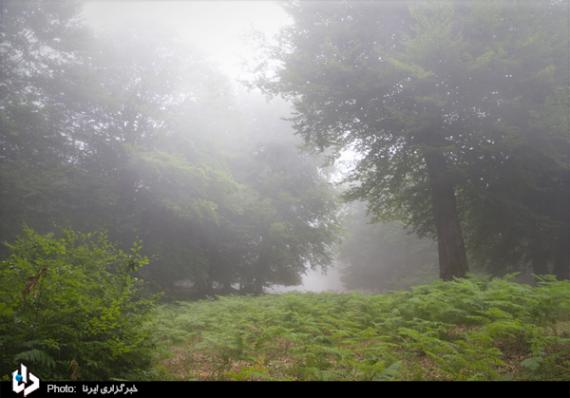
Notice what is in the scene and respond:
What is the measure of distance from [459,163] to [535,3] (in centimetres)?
463

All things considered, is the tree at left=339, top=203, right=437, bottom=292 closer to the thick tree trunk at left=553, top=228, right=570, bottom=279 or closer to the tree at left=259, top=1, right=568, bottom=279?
the thick tree trunk at left=553, top=228, right=570, bottom=279

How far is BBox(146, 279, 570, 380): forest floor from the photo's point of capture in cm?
400

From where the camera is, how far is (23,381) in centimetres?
334

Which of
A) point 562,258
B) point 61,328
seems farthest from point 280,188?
point 61,328

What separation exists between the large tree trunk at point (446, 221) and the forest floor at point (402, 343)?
2813 millimetres

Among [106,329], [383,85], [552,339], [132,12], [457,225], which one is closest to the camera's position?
[106,329]

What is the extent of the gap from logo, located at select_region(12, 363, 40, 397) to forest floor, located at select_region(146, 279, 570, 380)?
122cm

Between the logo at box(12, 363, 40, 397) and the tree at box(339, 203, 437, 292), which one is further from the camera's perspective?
the tree at box(339, 203, 437, 292)

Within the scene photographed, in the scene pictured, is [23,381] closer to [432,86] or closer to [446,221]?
[432,86]

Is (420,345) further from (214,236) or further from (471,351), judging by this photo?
(214,236)

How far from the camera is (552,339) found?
4285 millimetres

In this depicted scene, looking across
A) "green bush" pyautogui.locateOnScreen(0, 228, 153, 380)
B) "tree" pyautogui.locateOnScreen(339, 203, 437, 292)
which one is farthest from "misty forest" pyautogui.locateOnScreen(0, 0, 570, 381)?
"tree" pyautogui.locateOnScreen(339, 203, 437, 292)

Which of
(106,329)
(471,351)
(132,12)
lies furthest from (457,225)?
(132,12)

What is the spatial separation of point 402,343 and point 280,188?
53.1 ft
